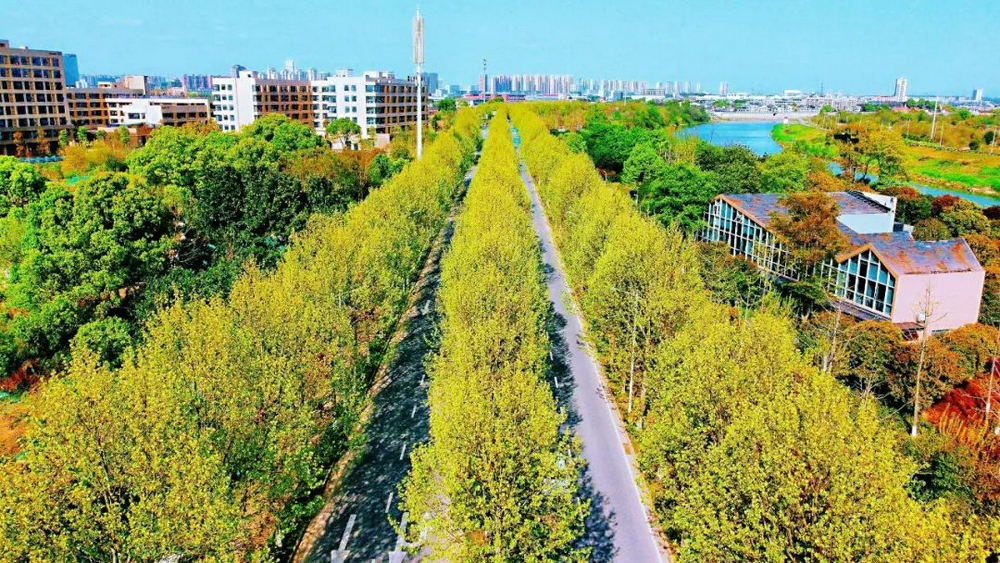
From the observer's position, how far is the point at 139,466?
1888cm

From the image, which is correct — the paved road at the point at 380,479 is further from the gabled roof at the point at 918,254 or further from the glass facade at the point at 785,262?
the gabled roof at the point at 918,254

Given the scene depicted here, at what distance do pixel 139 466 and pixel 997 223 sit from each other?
67.0 meters

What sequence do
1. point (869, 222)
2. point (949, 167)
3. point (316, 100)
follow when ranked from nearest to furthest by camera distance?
point (869, 222), point (949, 167), point (316, 100)

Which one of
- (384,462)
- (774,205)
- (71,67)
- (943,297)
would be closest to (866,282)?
(943,297)

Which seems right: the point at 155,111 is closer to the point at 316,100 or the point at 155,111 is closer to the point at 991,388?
the point at 316,100

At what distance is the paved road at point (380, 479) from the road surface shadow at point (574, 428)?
673 centimetres

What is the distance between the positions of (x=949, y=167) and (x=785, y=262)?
331ft

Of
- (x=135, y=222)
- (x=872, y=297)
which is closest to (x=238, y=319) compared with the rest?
(x=135, y=222)

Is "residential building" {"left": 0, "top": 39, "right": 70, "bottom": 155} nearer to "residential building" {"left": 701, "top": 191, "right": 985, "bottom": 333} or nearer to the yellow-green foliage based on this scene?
the yellow-green foliage

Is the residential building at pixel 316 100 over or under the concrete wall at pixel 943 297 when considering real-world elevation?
over

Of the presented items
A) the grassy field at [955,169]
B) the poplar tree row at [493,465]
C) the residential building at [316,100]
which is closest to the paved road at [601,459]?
the poplar tree row at [493,465]

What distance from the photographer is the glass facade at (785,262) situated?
40094 mm

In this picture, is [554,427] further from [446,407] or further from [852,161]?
[852,161]

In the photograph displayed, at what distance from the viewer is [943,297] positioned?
39.6 meters
